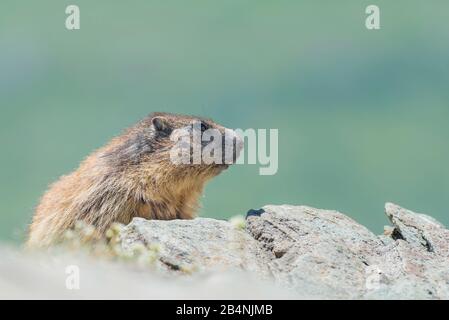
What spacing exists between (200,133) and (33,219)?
4.21m

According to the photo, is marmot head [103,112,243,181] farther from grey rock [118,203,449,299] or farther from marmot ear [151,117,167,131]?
grey rock [118,203,449,299]

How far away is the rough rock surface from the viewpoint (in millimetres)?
13352

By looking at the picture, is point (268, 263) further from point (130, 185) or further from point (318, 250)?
point (130, 185)

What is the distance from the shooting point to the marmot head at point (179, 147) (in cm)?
2045

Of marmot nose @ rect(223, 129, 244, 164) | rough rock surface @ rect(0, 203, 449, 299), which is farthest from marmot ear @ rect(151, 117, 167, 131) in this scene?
rough rock surface @ rect(0, 203, 449, 299)

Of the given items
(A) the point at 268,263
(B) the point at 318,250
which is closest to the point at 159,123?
(A) the point at 268,263

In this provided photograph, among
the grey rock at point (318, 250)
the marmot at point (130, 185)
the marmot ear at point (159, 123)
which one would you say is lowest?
the grey rock at point (318, 250)

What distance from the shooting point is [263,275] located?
16281 mm

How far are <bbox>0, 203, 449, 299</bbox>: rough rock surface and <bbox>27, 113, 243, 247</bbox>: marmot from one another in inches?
69.2

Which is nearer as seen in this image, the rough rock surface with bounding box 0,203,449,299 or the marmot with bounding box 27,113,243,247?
the rough rock surface with bounding box 0,203,449,299

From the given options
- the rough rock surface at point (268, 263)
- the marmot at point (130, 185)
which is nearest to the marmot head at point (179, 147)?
the marmot at point (130, 185)

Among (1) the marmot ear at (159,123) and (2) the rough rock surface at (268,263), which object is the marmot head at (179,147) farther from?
(2) the rough rock surface at (268,263)
